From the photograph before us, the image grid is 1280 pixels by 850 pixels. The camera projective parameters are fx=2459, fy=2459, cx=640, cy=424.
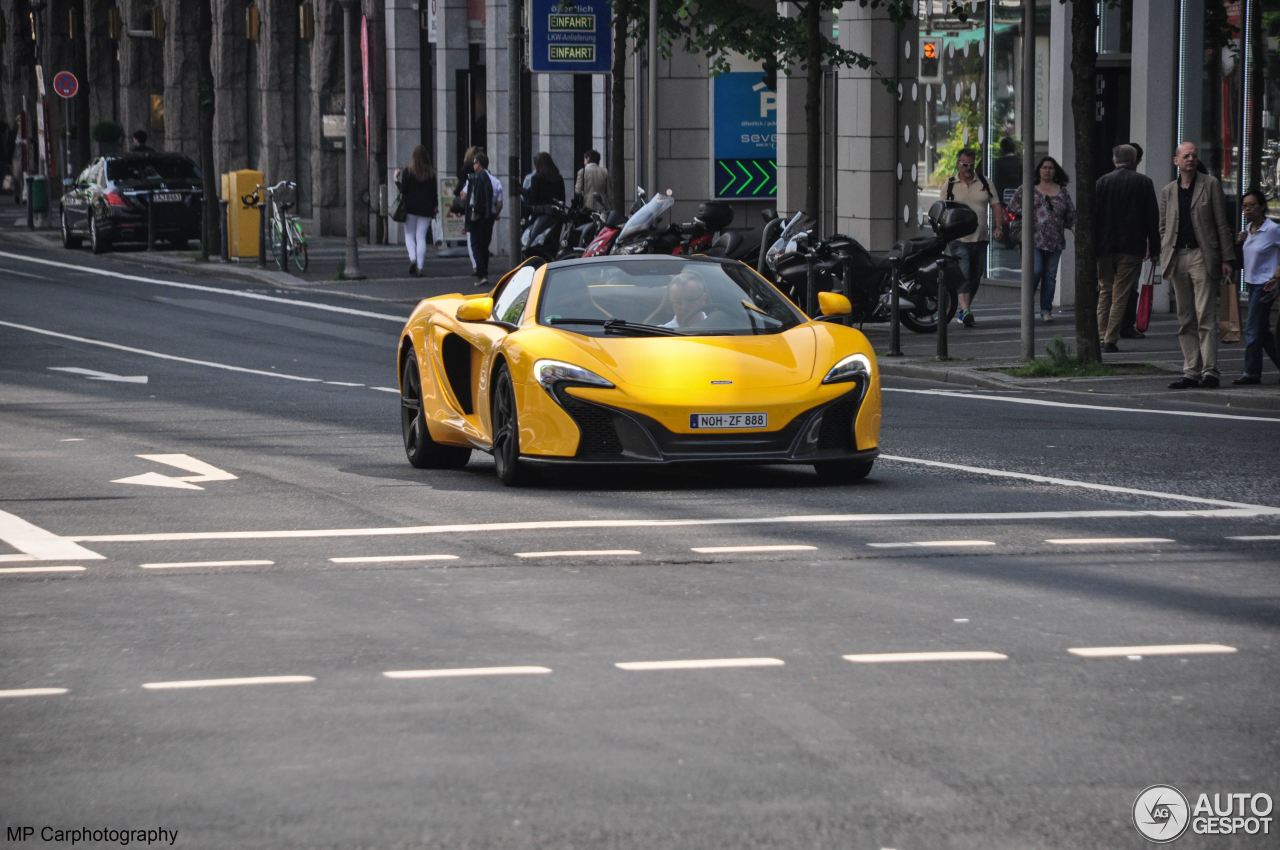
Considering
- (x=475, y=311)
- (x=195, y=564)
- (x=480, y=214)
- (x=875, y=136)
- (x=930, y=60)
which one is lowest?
(x=195, y=564)

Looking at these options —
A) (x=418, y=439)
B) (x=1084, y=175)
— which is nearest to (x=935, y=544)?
(x=418, y=439)

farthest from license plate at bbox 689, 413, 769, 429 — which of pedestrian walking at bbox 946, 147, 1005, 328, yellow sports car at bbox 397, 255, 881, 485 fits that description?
pedestrian walking at bbox 946, 147, 1005, 328

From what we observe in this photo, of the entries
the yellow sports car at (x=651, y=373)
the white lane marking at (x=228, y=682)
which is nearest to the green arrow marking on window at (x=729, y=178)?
the yellow sports car at (x=651, y=373)

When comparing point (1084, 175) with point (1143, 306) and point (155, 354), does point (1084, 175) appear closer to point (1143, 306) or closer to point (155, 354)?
point (1143, 306)

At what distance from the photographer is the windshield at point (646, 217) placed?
2727 centimetres

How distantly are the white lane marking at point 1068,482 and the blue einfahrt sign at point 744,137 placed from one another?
78.3 feet

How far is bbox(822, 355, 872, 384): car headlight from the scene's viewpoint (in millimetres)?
12281

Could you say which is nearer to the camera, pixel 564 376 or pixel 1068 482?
pixel 564 376

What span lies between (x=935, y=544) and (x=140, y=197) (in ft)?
114

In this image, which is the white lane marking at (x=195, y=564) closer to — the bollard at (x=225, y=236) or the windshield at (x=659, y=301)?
the windshield at (x=659, y=301)

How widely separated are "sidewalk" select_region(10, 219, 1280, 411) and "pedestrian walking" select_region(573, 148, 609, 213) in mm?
1817

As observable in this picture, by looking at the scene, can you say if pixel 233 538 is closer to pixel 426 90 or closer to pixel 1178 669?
pixel 1178 669

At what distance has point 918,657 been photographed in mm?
7582

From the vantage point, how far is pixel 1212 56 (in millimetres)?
26438
